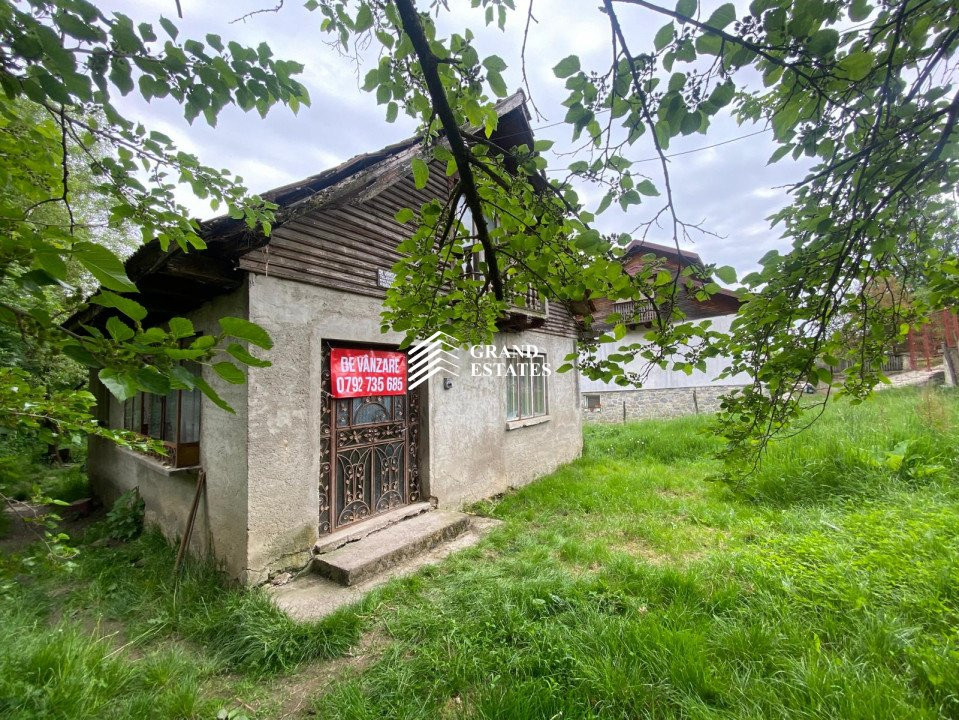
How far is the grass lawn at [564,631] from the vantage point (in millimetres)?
2252

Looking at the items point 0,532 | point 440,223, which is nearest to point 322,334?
point 440,223

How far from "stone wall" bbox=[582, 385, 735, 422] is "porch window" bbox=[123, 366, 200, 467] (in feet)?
44.2

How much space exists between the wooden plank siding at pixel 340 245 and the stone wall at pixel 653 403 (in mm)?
12428

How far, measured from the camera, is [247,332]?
3.03 feet

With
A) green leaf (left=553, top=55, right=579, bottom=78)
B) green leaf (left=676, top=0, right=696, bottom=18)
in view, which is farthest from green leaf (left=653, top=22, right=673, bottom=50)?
green leaf (left=553, top=55, right=579, bottom=78)

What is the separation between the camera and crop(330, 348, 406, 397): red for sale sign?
4.38 meters

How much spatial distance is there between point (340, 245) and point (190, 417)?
264cm

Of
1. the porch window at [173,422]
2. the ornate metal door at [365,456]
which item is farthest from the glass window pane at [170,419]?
the ornate metal door at [365,456]

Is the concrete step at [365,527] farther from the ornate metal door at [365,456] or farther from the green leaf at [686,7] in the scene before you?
the green leaf at [686,7]

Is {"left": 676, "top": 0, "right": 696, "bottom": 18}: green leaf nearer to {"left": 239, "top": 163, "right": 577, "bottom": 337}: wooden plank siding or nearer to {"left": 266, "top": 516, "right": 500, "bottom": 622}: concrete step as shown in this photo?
{"left": 239, "top": 163, "right": 577, "bottom": 337}: wooden plank siding

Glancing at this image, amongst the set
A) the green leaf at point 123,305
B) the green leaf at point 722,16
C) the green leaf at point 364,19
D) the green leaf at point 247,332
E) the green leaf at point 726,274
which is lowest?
the green leaf at point 247,332

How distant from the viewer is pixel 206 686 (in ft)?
8.55

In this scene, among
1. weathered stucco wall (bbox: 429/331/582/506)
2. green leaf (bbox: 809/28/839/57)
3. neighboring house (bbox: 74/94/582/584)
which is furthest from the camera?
weathered stucco wall (bbox: 429/331/582/506)

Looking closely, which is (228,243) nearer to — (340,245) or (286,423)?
(340,245)
